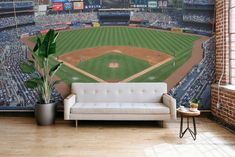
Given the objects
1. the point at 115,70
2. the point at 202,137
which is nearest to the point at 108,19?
the point at 115,70

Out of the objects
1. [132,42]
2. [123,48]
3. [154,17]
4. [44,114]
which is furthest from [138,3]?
[44,114]

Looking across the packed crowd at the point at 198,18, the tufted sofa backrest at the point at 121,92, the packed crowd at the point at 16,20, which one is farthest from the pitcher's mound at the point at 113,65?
the packed crowd at the point at 16,20

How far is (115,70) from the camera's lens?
17.9ft

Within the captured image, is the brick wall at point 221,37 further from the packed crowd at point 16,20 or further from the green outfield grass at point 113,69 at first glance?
the packed crowd at point 16,20

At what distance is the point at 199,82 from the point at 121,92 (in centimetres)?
180

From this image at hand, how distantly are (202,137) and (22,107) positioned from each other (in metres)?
3.91

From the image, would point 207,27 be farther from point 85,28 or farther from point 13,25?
point 13,25

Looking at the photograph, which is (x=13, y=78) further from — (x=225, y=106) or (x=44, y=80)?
(x=225, y=106)

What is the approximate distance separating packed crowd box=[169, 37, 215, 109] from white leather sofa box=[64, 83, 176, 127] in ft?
1.74

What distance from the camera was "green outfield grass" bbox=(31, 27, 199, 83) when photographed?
541 centimetres

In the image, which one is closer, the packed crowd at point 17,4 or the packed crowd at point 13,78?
the packed crowd at point 13,78

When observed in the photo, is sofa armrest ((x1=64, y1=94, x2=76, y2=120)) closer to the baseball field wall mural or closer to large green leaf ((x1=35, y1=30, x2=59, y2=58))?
the baseball field wall mural

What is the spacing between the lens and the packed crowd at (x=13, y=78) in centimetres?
548

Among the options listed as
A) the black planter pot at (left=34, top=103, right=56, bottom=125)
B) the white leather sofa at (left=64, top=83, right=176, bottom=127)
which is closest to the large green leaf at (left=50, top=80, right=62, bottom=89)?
the white leather sofa at (left=64, top=83, right=176, bottom=127)
